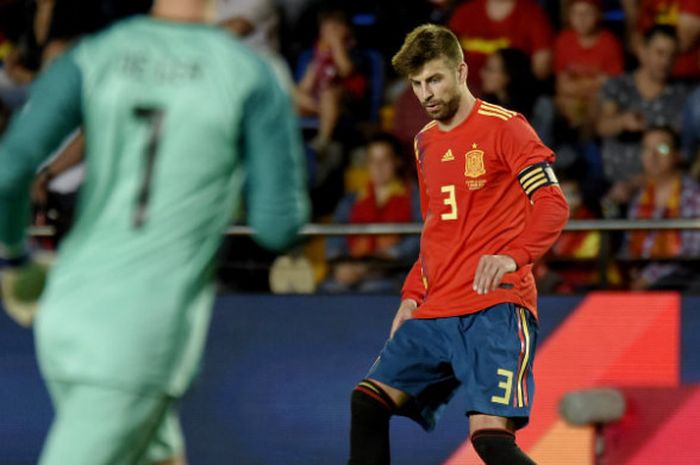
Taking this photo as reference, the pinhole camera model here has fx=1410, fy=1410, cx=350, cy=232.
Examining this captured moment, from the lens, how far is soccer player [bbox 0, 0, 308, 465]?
315 cm

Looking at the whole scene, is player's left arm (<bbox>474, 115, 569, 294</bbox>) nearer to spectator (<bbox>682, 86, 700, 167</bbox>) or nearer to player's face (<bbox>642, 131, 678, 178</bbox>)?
A: player's face (<bbox>642, 131, 678, 178</bbox>)

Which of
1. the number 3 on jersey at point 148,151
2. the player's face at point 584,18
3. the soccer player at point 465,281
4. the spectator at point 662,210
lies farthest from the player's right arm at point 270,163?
the player's face at point 584,18

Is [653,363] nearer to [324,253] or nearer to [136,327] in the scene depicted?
[324,253]

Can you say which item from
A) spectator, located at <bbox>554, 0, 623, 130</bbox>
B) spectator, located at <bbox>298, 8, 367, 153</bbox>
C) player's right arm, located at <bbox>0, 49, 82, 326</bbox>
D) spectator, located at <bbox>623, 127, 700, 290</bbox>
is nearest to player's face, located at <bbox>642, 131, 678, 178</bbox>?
spectator, located at <bbox>623, 127, 700, 290</bbox>

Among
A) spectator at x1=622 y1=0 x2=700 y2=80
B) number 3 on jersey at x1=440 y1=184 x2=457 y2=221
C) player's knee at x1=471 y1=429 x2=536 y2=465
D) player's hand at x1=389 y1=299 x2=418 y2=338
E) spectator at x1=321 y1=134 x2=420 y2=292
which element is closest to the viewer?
player's knee at x1=471 y1=429 x2=536 y2=465

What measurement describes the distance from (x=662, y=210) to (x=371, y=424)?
2933mm

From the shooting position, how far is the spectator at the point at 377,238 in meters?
7.55

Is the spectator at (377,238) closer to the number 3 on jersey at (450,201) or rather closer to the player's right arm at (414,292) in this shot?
the player's right arm at (414,292)

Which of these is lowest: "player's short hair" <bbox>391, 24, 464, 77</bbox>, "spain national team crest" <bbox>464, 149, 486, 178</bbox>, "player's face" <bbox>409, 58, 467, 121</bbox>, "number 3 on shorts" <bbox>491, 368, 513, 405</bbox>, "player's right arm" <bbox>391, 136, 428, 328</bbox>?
"number 3 on shorts" <bbox>491, 368, 513, 405</bbox>

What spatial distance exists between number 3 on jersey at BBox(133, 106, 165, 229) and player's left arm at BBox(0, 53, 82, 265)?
0.16 metres

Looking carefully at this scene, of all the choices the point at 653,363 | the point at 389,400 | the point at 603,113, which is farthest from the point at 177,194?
the point at 603,113

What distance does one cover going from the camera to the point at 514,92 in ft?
27.3

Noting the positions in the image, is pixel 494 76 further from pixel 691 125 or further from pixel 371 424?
pixel 371 424

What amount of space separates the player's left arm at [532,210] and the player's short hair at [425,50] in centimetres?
36
